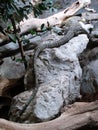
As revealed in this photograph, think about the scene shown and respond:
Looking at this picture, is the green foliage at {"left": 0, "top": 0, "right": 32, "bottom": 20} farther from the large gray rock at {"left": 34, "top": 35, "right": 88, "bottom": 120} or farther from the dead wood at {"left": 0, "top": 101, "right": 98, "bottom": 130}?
the dead wood at {"left": 0, "top": 101, "right": 98, "bottom": 130}

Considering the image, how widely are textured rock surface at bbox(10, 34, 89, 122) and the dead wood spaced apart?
30 cm

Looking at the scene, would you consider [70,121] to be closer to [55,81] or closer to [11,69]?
[55,81]

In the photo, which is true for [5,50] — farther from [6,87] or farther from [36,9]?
[36,9]

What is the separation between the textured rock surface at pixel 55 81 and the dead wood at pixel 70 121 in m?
0.30

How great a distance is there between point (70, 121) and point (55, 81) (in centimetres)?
69

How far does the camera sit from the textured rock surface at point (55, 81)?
8.25 ft

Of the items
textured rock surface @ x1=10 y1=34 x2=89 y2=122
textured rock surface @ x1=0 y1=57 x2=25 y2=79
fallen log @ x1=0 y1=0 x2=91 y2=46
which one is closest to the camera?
textured rock surface @ x1=10 y1=34 x2=89 y2=122

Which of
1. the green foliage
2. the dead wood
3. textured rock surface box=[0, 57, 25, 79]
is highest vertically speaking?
the green foliage

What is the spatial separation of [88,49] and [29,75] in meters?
0.93

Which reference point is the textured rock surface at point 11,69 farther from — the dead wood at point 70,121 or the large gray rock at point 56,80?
the dead wood at point 70,121

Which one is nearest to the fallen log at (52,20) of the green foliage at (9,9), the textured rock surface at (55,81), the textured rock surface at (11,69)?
the textured rock surface at (11,69)

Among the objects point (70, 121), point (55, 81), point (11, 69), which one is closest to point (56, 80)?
point (55, 81)

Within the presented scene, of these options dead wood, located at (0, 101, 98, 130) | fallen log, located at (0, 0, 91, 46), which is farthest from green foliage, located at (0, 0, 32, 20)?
dead wood, located at (0, 101, 98, 130)

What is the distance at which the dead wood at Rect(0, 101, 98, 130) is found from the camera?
210cm
